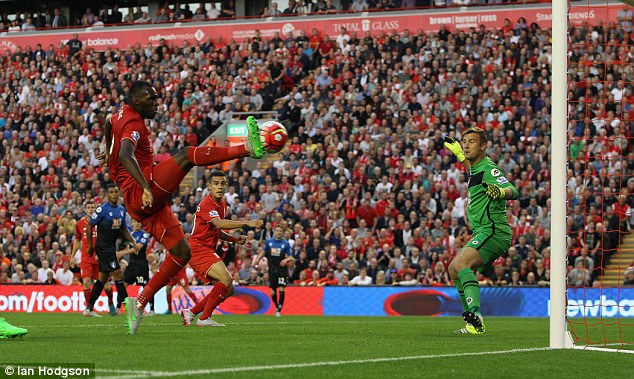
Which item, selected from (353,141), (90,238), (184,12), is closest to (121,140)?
(90,238)

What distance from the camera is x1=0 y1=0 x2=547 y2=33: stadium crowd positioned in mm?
34719

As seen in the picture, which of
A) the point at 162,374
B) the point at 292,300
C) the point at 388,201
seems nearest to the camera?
the point at 162,374

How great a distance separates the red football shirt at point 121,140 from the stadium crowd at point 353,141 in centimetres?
1237

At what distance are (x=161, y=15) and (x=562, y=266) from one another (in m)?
31.0

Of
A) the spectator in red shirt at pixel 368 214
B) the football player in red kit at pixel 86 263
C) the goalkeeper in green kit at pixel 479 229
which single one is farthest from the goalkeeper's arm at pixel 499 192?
the spectator in red shirt at pixel 368 214

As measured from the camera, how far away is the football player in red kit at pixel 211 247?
14.0m

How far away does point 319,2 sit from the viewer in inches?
1401

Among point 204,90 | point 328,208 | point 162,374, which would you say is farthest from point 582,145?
point 162,374

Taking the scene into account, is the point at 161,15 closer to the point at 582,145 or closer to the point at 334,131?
the point at 334,131

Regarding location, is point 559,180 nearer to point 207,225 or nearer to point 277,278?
point 207,225

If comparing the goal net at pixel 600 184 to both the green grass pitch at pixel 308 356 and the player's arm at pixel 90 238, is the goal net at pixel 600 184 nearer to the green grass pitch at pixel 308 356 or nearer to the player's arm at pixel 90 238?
the green grass pitch at pixel 308 356

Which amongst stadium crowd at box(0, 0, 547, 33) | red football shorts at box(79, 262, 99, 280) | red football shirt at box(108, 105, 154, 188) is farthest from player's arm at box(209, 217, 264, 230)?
stadium crowd at box(0, 0, 547, 33)

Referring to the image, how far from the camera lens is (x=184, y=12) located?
126ft

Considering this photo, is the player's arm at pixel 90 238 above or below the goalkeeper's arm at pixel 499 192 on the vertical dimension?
below
